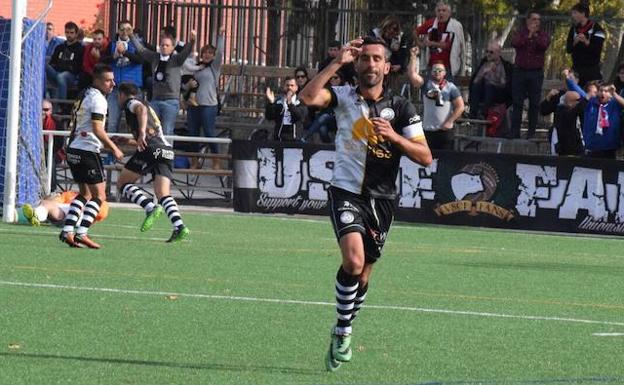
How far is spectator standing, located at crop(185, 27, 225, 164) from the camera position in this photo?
2623 cm

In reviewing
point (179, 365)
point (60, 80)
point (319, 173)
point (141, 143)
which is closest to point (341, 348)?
point (179, 365)

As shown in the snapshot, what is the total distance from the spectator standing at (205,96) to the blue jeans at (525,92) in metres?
5.14

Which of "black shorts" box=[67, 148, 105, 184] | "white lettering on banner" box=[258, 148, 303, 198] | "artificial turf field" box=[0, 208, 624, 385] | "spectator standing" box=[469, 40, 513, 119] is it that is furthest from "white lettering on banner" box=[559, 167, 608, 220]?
"black shorts" box=[67, 148, 105, 184]

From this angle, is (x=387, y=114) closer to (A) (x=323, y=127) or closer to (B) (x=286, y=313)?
(B) (x=286, y=313)

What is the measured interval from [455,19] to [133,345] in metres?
18.0

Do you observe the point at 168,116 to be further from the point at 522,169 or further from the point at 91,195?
the point at 91,195

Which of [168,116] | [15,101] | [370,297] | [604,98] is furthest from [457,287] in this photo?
[168,116]

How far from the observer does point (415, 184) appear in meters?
22.7

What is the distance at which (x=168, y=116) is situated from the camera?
Answer: 84.8 ft

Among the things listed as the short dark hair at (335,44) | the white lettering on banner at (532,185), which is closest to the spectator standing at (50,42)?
the short dark hair at (335,44)

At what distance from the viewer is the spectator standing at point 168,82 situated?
2569 centimetres

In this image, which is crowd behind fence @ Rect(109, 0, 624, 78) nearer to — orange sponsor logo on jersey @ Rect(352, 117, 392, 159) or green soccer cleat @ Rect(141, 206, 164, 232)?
green soccer cleat @ Rect(141, 206, 164, 232)

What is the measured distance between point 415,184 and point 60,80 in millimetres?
8587

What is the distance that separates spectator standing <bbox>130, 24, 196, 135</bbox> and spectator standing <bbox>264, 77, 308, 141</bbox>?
1.72 meters
